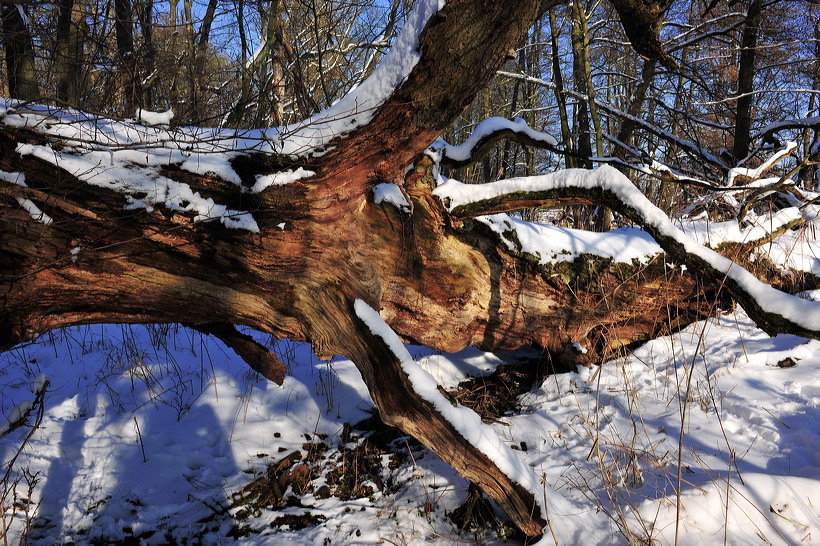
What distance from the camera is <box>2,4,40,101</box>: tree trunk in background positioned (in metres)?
3.70

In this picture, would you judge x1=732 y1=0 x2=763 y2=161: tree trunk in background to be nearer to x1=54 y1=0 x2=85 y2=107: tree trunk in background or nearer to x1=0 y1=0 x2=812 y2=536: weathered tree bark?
x1=0 y1=0 x2=812 y2=536: weathered tree bark

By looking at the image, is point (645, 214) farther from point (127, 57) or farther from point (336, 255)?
point (127, 57)

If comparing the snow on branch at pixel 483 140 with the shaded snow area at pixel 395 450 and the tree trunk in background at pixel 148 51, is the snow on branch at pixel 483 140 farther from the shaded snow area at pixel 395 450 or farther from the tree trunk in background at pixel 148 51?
the tree trunk in background at pixel 148 51

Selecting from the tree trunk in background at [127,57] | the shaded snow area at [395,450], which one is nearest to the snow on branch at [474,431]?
the shaded snow area at [395,450]

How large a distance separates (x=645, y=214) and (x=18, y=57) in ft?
15.2

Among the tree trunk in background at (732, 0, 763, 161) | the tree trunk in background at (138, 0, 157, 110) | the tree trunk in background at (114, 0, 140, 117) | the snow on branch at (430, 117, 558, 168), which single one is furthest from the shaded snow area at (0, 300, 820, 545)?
the tree trunk in background at (732, 0, 763, 161)

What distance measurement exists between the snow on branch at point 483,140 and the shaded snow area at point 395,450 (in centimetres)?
152

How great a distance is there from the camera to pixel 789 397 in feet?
8.95

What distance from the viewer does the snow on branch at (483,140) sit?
317 cm

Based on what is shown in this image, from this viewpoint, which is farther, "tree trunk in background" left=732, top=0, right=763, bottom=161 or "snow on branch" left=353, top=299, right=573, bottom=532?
"tree trunk in background" left=732, top=0, right=763, bottom=161

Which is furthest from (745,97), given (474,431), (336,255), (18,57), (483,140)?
(18,57)

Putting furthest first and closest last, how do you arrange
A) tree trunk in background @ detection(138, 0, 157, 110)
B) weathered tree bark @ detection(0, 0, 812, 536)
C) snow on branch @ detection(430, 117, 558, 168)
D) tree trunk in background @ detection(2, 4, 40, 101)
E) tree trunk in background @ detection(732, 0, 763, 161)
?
tree trunk in background @ detection(732, 0, 763, 161), tree trunk in background @ detection(138, 0, 157, 110), tree trunk in background @ detection(2, 4, 40, 101), snow on branch @ detection(430, 117, 558, 168), weathered tree bark @ detection(0, 0, 812, 536)

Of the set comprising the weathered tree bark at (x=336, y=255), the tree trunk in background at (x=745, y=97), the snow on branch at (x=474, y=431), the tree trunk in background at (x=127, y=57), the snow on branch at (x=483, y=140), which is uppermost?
the tree trunk in background at (x=745, y=97)

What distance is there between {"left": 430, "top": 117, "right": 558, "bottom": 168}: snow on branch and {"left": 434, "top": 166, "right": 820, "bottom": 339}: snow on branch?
1.08 ft
